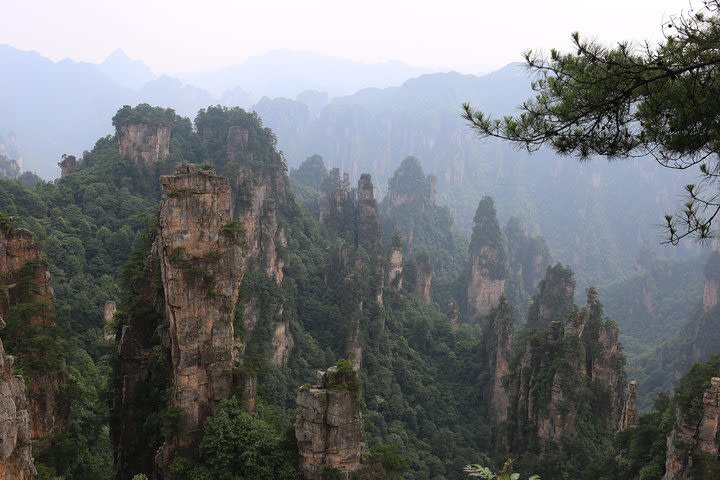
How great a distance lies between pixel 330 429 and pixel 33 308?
823 cm

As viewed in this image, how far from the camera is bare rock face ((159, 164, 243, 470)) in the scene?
14773 mm

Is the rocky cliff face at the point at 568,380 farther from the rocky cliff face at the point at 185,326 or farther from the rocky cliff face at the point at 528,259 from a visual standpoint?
the rocky cliff face at the point at 528,259

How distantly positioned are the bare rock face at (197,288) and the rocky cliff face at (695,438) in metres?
12.8

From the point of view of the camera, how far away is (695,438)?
15.5m

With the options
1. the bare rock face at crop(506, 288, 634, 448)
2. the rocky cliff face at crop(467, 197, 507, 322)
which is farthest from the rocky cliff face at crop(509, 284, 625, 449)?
the rocky cliff face at crop(467, 197, 507, 322)

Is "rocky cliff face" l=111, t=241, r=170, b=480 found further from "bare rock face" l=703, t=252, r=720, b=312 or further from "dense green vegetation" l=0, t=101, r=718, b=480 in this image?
"bare rock face" l=703, t=252, r=720, b=312

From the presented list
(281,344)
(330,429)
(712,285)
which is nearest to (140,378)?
(330,429)

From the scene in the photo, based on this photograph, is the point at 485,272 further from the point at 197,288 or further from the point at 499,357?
the point at 197,288

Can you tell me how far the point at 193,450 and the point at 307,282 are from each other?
2363 centimetres

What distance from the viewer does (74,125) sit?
149 metres

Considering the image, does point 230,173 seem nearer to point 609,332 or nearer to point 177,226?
point 177,226

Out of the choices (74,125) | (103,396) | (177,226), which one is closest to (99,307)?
(103,396)

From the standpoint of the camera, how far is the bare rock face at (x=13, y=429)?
9406 mm

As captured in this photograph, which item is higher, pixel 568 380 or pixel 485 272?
pixel 485 272
